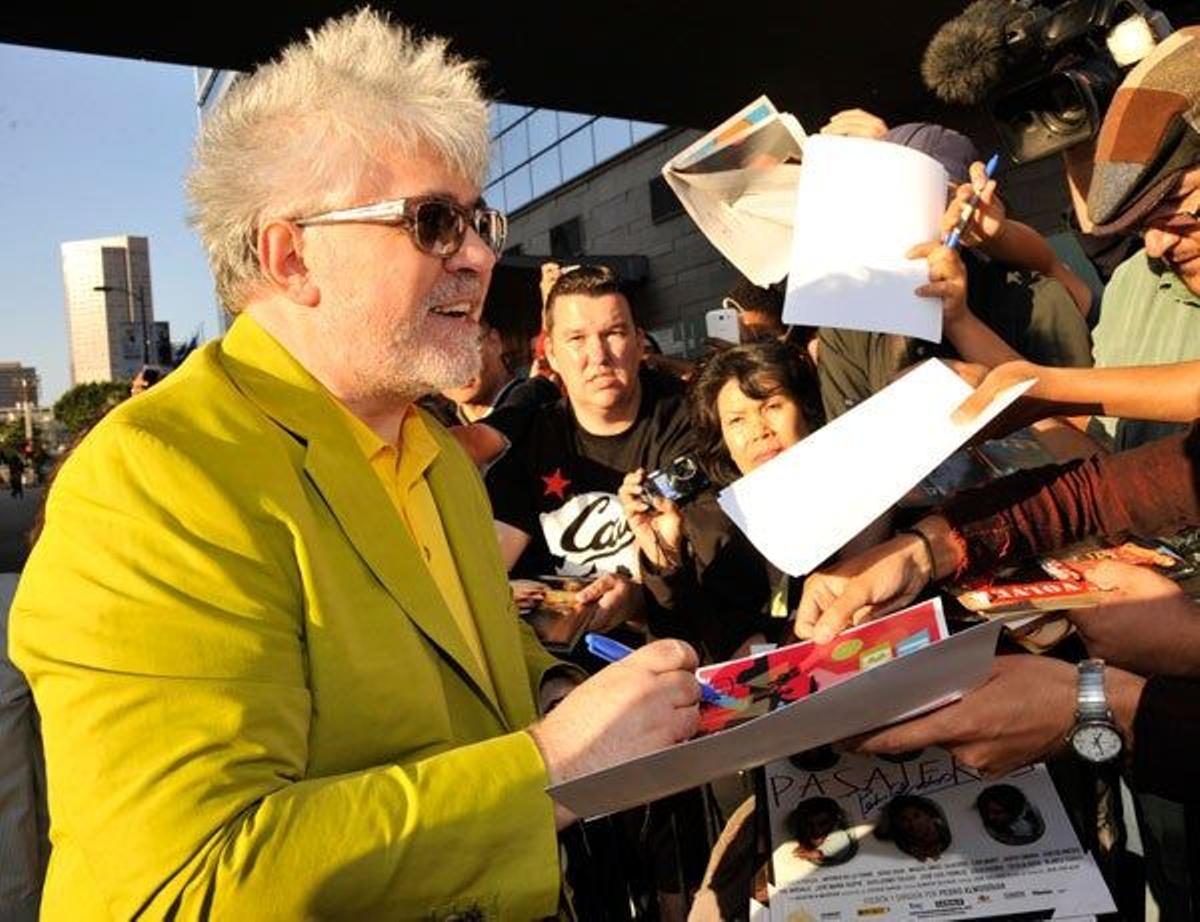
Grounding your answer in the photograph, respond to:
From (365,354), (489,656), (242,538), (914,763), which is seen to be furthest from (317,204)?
(914,763)

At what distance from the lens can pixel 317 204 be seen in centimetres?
173

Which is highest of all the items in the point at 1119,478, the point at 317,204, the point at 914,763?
the point at 317,204

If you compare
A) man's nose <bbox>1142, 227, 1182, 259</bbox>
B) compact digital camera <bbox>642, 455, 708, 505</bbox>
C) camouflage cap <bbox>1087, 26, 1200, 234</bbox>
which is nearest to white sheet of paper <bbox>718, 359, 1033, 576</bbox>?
camouflage cap <bbox>1087, 26, 1200, 234</bbox>

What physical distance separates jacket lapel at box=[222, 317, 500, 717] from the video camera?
7.09ft

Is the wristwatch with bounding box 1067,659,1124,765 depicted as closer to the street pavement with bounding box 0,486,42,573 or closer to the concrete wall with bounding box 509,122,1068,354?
the street pavement with bounding box 0,486,42,573

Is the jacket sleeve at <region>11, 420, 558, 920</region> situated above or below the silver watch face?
above

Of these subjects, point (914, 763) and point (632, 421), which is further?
point (632, 421)

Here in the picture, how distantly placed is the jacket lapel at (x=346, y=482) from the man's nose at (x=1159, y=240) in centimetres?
176

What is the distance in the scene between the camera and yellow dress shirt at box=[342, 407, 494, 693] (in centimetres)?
183

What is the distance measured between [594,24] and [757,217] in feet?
30.1

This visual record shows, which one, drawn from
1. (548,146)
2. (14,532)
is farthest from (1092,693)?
(14,532)

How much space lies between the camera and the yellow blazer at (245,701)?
1.23 meters

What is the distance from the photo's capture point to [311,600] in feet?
4.68

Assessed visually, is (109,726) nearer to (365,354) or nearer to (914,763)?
(365,354)
